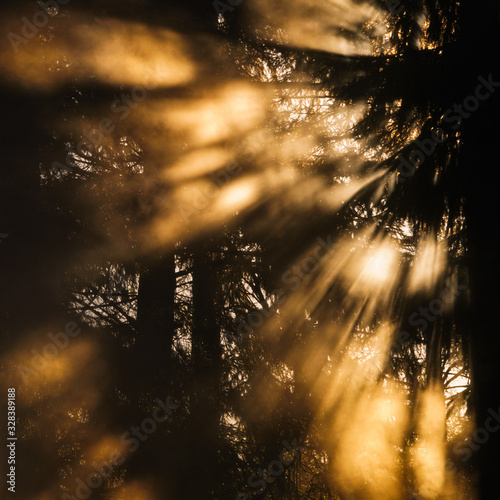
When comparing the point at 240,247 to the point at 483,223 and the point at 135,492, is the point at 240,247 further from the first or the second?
the point at 135,492

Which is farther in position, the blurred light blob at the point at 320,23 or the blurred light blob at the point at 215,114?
the blurred light blob at the point at 215,114

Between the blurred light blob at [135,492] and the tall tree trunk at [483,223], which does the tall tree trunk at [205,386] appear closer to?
the blurred light blob at [135,492]

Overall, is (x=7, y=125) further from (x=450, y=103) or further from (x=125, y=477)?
(x=450, y=103)

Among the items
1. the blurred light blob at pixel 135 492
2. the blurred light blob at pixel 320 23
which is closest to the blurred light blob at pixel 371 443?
the blurred light blob at pixel 135 492

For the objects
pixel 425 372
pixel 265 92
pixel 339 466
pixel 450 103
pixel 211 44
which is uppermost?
pixel 211 44

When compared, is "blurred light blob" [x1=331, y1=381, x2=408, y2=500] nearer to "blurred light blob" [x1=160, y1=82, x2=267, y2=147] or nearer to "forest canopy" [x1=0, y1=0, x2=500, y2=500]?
"forest canopy" [x1=0, y1=0, x2=500, y2=500]

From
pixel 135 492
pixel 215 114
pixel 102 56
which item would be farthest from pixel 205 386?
pixel 102 56

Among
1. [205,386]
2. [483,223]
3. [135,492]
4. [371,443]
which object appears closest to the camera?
[483,223]

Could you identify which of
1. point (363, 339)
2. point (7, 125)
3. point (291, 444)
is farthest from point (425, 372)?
point (7, 125)

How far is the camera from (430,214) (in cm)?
443

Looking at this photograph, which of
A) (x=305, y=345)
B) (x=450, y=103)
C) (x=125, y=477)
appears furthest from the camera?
(x=305, y=345)

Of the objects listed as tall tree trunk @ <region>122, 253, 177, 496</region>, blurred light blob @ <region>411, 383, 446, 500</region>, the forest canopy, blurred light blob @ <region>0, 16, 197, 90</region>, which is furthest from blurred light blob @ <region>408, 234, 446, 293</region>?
blurred light blob @ <region>0, 16, 197, 90</region>

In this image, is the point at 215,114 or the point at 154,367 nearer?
the point at 154,367

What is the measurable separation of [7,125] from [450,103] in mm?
4731
